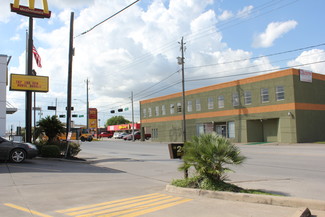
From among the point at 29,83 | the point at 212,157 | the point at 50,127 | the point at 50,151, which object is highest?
the point at 29,83

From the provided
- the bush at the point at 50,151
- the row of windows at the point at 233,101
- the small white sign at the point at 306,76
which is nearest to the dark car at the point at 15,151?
the bush at the point at 50,151

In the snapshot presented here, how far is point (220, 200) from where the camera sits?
685 cm

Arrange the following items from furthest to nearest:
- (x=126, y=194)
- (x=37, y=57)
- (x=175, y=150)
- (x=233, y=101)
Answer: (x=233, y=101), (x=37, y=57), (x=175, y=150), (x=126, y=194)

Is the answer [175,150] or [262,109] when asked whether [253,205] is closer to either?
[175,150]

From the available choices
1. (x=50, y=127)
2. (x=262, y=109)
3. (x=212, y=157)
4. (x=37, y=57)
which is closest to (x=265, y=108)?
(x=262, y=109)

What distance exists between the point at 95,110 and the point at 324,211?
221 feet

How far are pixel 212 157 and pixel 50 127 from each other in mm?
14158

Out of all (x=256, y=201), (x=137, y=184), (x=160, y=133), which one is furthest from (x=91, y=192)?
(x=160, y=133)

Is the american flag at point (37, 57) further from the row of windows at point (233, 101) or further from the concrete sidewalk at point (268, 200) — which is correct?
the row of windows at point (233, 101)

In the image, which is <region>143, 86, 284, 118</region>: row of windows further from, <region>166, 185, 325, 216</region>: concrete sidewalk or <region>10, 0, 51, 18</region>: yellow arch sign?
<region>166, 185, 325, 216</region>: concrete sidewalk

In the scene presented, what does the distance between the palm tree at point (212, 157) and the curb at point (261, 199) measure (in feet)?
1.61

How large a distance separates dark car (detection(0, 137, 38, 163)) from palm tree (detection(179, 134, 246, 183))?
9533 mm

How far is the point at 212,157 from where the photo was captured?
7.51 meters

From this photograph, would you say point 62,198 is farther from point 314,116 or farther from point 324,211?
point 314,116
